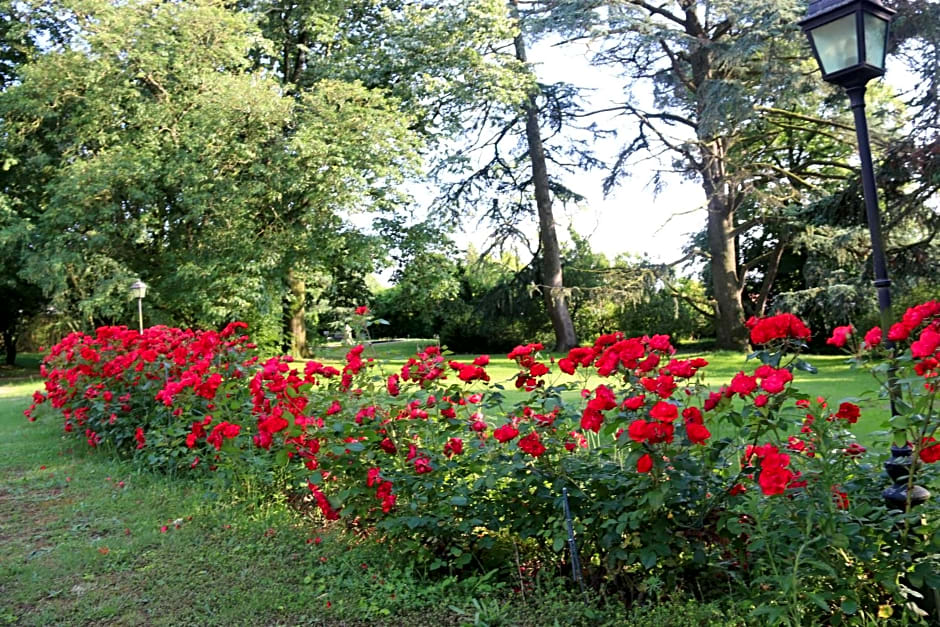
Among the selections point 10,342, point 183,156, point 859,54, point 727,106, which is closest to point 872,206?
point 859,54

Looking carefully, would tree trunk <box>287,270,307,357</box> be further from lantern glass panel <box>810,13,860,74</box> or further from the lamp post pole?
the lamp post pole

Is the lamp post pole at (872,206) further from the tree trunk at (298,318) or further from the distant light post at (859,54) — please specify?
the tree trunk at (298,318)

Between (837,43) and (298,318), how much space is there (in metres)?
18.3

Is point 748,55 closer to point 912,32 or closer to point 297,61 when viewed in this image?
point 912,32

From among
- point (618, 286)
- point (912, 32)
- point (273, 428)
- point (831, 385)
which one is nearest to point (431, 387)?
point (273, 428)

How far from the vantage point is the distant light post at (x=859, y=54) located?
3.47 m

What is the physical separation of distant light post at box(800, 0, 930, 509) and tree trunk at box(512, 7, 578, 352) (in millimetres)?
16875

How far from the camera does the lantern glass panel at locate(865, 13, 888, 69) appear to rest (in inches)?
139

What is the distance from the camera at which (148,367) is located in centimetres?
596

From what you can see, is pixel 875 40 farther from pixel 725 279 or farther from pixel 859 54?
→ pixel 725 279

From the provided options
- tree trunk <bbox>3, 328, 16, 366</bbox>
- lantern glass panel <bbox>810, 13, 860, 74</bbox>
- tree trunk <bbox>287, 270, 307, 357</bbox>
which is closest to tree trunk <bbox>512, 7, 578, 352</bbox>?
tree trunk <bbox>287, 270, 307, 357</bbox>

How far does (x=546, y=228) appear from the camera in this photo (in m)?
20.9

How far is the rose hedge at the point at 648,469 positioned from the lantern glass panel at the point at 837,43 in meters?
1.38

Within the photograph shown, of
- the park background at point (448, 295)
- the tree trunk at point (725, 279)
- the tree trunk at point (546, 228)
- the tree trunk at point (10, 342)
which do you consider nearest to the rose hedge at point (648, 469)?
the park background at point (448, 295)
